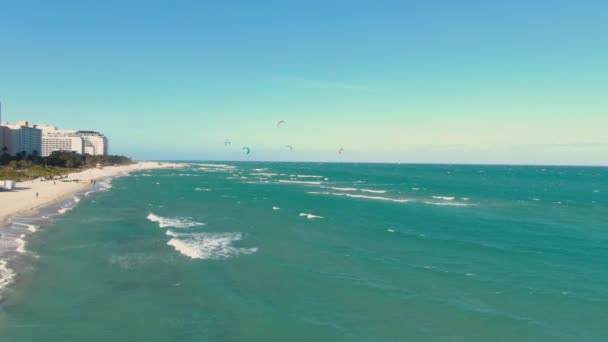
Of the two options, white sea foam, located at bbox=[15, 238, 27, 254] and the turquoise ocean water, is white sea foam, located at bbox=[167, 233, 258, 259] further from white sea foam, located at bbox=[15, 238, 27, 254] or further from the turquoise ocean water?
white sea foam, located at bbox=[15, 238, 27, 254]

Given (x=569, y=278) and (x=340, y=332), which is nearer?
(x=340, y=332)

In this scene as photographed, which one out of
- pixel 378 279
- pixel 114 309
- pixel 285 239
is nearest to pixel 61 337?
pixel 114 309

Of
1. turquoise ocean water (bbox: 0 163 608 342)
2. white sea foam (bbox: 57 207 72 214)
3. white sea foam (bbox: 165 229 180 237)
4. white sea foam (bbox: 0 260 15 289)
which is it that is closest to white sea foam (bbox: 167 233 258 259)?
turquoise ocean water (bbox: 0 163 608 342)

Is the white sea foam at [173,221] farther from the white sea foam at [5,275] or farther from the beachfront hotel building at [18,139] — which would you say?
the beachfront hotel building at [18,139]

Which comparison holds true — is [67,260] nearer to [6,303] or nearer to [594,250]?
[6,303]

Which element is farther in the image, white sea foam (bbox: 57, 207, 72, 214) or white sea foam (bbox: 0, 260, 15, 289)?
white sea foam (bbox: 57, 207, 72, 214)

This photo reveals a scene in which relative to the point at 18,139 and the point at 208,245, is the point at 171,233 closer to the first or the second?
the point at 208,245
